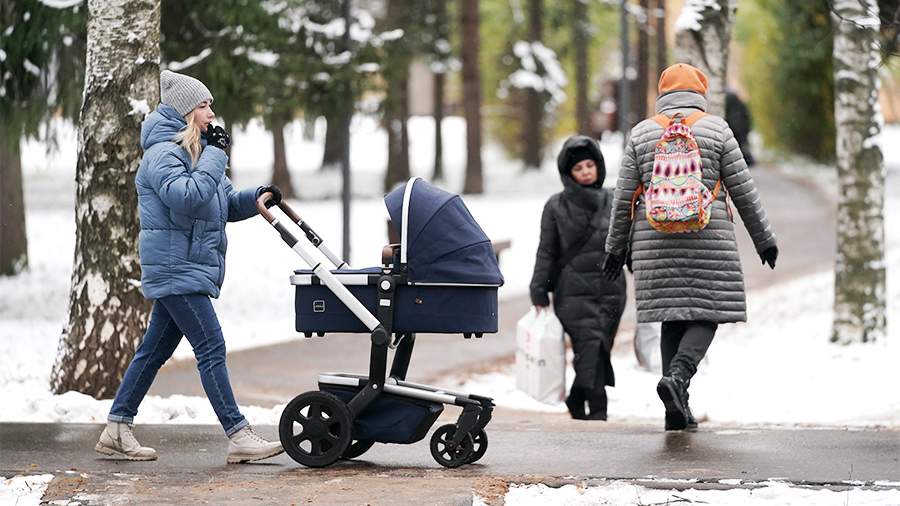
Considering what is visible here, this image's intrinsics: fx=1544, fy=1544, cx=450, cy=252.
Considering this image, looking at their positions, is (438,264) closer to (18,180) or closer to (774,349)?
(774,349)

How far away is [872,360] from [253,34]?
8246mm

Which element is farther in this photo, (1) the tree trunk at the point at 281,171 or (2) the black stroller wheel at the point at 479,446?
(1) the tree trunk at the point at 281,171

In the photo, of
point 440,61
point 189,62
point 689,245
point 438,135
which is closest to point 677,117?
point 689,245

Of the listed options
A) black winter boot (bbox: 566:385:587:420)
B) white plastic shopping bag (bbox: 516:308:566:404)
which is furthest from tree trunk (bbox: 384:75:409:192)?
black winter boot (bbox: 566:385:587:420)

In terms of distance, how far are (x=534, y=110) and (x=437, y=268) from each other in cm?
3753

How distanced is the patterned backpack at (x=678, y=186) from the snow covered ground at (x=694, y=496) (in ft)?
5.24

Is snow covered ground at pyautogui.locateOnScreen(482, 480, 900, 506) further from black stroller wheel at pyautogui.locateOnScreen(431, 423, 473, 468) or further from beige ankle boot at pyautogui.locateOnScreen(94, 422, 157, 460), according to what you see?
beige ankle boot at pyautogui.locateOnScreen(94, 422, 157, 460)

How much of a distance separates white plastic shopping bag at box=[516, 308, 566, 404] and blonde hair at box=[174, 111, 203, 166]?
3.37 metres

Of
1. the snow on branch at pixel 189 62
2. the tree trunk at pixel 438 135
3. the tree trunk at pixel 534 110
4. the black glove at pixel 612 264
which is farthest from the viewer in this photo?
the tree trunk at pixel 534 110

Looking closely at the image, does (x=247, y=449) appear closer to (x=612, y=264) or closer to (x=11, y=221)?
(x=612, y=264)

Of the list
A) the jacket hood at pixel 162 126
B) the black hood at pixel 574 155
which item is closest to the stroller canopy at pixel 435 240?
the jacket hood at pixel 162 126

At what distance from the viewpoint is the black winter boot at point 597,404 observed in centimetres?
962

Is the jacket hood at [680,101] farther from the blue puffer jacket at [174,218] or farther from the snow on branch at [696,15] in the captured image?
the snow on branch at [696,15]

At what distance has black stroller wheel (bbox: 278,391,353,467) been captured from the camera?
6.92 m
